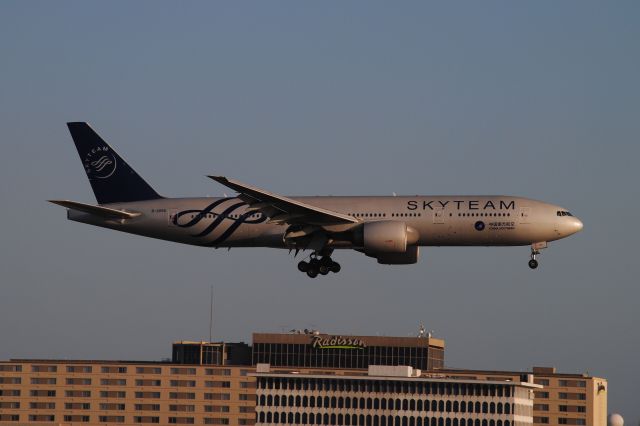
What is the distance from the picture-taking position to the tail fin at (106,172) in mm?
95500

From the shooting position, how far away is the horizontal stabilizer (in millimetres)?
90188

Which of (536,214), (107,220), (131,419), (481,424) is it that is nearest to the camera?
(536,214)

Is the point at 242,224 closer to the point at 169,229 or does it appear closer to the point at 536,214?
the point at 169,229

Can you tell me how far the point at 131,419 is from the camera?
158625mm

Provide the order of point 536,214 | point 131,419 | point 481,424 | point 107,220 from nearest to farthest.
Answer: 1. point 536,214
2. point 107,220
3. point 481,424
4. point 131,419

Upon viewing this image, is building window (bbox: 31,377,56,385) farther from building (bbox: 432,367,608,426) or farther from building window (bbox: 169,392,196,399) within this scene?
building (bbox: 432,367,608,426)

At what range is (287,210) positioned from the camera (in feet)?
287

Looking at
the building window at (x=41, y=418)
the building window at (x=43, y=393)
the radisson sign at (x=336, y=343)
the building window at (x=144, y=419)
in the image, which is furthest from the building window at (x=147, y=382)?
the radisson sign at (x=336, y=343)

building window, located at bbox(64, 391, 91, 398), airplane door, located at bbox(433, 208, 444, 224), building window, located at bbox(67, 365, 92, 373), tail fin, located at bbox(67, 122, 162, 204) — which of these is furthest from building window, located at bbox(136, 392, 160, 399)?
airplane door, located at bbox(433, 208, 444, 224)

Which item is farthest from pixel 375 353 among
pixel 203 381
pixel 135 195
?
pixel 135 195

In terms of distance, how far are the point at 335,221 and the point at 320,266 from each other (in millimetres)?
4479

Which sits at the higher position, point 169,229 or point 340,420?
point 169,229

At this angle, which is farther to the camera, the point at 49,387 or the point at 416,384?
the point at 49,387

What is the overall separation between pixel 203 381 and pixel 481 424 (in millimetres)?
32111
